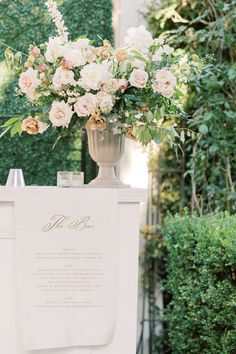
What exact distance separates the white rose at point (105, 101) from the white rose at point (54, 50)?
206mm

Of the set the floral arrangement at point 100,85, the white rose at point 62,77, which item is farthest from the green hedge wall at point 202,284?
the white rose at point 62,77

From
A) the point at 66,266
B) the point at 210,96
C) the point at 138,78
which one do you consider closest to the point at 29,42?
the point at 210,96

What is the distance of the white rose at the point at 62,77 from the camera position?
2.30 metres

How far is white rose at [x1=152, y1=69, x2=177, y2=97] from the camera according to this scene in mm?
2342

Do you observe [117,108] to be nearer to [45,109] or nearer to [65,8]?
[45,109]

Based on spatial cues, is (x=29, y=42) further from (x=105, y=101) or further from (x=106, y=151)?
(x=105, y=101)

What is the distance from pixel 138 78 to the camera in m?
2.32

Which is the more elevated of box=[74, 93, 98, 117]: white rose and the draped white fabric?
box=[74, 93, 98, 117]: white rose

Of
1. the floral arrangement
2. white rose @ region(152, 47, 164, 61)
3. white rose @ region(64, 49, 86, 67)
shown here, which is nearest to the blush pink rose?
the floral arrangement

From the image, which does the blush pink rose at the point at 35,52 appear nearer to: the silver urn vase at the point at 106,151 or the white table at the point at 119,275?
the silver urn vase at the point at 106,151

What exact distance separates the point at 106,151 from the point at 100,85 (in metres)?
0.27

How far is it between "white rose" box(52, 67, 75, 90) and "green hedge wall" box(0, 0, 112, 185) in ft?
6.50

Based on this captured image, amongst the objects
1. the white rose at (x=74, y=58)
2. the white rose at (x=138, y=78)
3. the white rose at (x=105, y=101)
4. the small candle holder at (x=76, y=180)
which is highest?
the white rose at (x=74, y=58)

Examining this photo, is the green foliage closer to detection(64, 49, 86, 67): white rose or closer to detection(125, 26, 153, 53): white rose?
detection(125, 26, 153, 53): white rose
